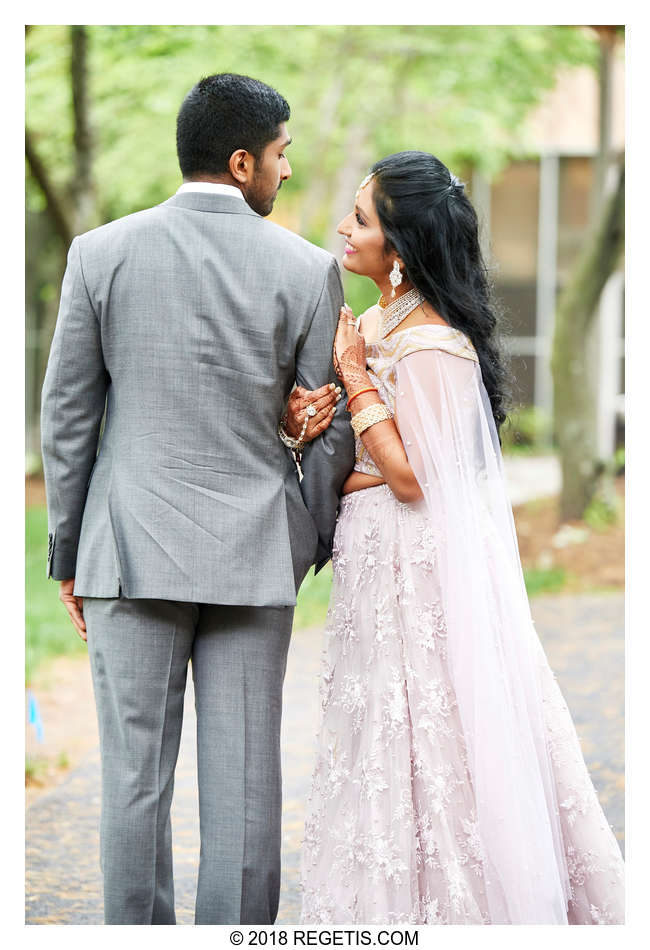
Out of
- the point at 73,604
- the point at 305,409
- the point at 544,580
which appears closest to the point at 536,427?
the point at 544,580

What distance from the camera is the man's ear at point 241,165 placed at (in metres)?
3.13

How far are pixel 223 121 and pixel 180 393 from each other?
721 millimetres

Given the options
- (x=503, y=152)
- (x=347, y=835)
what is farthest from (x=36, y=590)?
(x=503, y=152)

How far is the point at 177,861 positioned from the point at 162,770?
1.57 meters

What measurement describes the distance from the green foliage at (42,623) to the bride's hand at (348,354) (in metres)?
4.73

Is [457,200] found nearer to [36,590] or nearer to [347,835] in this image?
[347,835]

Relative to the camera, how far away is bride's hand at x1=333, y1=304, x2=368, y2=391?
334 centimetres

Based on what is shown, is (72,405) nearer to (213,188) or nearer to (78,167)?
(213,188)

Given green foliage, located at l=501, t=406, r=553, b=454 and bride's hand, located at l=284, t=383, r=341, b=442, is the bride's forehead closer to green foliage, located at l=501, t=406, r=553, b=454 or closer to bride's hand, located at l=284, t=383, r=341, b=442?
bride's hand, located at l=284, t=383, r=341, b=442

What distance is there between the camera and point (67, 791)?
Answer: 542cm

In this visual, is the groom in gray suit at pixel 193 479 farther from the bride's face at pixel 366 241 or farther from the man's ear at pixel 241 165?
the bride's face at pixel 366 241

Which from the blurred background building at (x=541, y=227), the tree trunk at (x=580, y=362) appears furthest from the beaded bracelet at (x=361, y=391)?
the blurred background building at (x=541, y=227)

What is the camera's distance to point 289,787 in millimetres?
5574

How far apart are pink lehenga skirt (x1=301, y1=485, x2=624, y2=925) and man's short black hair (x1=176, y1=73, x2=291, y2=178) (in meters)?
1.03
